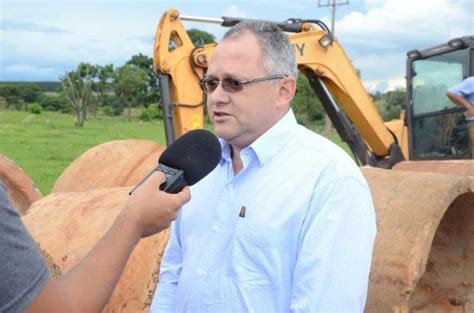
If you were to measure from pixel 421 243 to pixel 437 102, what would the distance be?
19.2 ft

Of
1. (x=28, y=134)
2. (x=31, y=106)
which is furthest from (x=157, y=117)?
(x=28, y=134)

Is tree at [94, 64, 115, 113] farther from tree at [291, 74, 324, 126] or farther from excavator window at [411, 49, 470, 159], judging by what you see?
excavator window at [411, 49, 470, 159]

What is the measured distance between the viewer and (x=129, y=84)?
5216 cm

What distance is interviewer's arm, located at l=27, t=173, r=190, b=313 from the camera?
1860 millimetres

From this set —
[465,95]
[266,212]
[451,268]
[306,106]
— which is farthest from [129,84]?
[266,212]

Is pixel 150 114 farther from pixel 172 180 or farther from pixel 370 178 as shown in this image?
pixel 172 180

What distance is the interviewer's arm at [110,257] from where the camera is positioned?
1.86 meters

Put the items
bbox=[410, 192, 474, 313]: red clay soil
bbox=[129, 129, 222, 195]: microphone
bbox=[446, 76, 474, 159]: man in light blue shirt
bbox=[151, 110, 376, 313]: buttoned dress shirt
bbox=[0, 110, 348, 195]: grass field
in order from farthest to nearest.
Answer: bbox=[0, 110, 348, 195]: grass field
bbox=[446, 76, 474, 159]: man in light blue shirt
bbox=[410, 192, 474, 313]: red clay soil
bbox=[151, 110, 376, 313]: buttoned dress shirt
bbox=[129, 129, 222, 195]: microphone

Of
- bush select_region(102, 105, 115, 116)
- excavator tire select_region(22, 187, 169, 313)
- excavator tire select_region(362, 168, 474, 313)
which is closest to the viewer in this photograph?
excavator tire select_region(22, 187, 169, 313)

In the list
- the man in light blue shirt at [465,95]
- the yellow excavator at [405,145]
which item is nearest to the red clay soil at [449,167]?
the yellow excavator at [405,145]

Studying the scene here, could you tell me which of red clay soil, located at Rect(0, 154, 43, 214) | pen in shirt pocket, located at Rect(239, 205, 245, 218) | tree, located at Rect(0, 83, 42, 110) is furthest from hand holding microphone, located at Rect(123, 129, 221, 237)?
tree, located at Rect(0, 83, 42, 110)

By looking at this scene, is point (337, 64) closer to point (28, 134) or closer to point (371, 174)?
point (371, 174)

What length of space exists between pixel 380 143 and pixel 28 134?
19887 mm

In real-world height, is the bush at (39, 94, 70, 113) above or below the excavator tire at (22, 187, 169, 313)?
below
